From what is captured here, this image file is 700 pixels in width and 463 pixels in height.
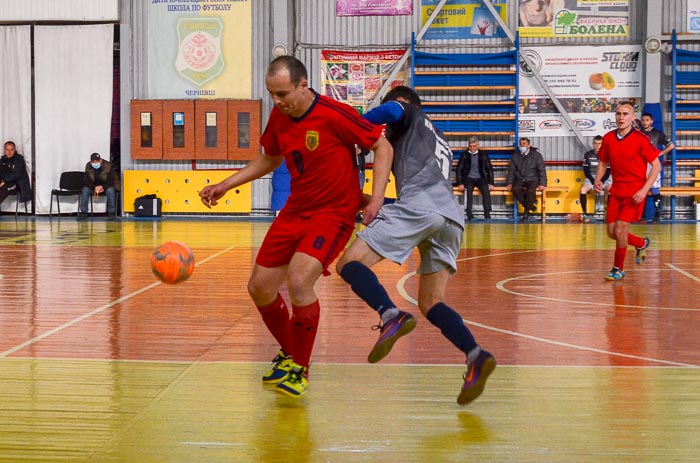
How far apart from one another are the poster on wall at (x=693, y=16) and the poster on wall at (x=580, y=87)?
4.53 feet

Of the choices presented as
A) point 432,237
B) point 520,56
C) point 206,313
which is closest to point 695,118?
point 520,56

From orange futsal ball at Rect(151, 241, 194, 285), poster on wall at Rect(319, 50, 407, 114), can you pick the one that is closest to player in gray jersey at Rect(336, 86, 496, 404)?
orange futsal ball at Rect(151, 241, 194, 285)

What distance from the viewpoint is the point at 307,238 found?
199 inches

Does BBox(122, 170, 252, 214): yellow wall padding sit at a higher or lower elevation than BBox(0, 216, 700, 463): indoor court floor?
higher

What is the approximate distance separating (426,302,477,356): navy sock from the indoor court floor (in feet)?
1.08

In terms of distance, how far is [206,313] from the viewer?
27.0 ft

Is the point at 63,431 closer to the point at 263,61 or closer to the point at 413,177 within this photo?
the point at 413,177

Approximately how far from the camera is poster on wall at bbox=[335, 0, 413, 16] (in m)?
23.3

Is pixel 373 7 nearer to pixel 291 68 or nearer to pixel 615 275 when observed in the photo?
pixel 615 275

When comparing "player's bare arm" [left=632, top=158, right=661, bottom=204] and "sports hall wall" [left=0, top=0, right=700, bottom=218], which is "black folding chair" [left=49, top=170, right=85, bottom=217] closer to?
"sports hall wall" [left=0, top=0, right=700, bottom=218]

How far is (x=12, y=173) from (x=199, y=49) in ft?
19.0

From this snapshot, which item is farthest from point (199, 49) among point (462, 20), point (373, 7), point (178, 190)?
point (462, 20)

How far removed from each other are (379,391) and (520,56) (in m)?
19.0

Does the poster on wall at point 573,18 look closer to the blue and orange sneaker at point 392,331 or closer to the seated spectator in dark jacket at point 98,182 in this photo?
the seated spectator in dark jacket at point 98,182
